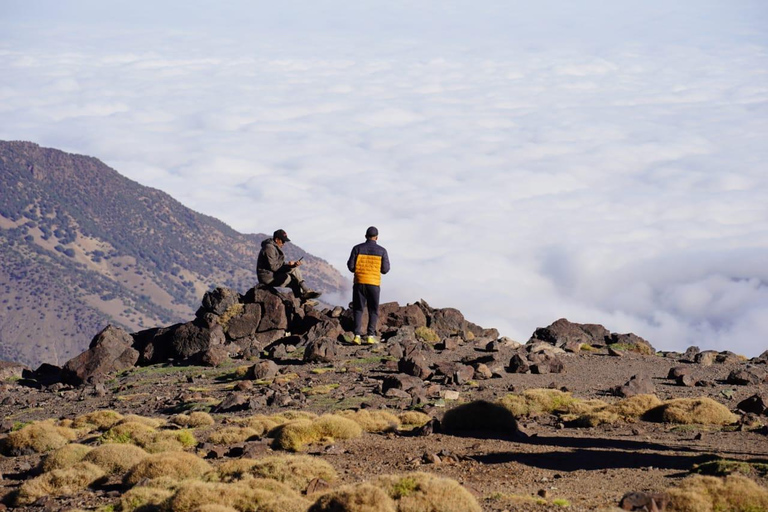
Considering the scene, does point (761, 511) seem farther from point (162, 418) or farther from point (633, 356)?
point (633, 356)

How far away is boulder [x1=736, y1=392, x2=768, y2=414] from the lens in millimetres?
15877

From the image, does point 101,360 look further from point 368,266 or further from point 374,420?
point 374,420

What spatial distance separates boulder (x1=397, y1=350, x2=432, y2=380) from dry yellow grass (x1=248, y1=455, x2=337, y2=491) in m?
7.43

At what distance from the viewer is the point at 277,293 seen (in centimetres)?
2558

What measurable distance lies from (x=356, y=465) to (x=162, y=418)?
6.55 meters

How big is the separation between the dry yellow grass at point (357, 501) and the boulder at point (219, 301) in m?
16.0

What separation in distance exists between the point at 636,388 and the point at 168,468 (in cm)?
924

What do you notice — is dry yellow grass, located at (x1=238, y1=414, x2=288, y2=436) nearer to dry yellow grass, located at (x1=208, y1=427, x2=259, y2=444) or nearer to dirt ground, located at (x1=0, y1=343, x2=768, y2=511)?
dry yellow grass, located at (x1=208, y1=427, x2=259, y2=444)

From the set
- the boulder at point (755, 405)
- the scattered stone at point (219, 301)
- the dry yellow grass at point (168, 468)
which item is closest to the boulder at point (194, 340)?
the scattered stone at point (219, 301)

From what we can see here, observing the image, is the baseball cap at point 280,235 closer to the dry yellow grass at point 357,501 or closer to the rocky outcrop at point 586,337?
the rocky outcrop at point 586,337

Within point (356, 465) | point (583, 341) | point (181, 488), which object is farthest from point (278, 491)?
point (583, 341)

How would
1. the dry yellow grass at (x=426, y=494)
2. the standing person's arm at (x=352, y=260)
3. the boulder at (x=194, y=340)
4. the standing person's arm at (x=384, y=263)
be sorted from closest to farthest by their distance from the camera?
the dry yellow grass at (x=426, y=494) → the standing person's arm at (x=352, y=260) → the standing person's arm at (x=384, y=263) → the boulder at (x=194, y=340)

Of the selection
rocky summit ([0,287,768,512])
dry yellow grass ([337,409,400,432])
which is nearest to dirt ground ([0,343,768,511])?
rocky summit ([0,287,768,512])

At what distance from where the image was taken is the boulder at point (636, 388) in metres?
18.0
